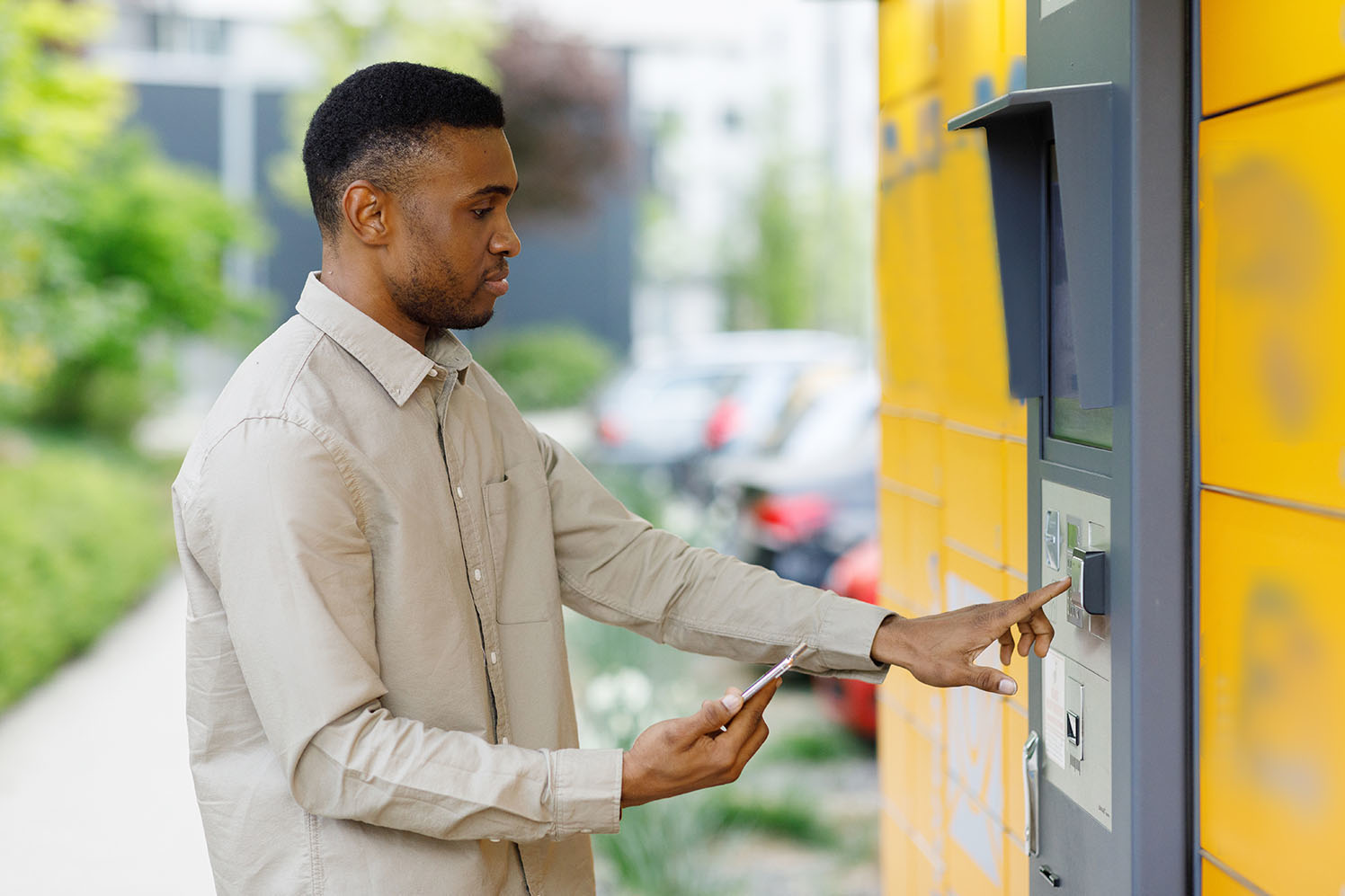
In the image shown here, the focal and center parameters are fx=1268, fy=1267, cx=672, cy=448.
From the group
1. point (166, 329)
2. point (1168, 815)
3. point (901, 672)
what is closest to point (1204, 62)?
point (1168, 815)

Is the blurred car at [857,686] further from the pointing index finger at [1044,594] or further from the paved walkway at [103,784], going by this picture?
the pointing index finger at [1044,594]

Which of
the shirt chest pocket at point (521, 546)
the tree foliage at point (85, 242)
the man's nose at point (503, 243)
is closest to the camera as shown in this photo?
the man's nose at point (503, 243)

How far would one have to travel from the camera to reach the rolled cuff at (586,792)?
1509 mm

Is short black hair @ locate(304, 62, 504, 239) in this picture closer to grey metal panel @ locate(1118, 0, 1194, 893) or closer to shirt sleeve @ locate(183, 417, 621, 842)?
shirt sleeve @ locate(183, 417, 621, 842)

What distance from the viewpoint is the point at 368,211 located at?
5.52 feet

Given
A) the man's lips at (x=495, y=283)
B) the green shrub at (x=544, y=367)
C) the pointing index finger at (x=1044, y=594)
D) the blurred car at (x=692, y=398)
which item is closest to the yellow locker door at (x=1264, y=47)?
the pointing index finger at (x=1044, y=594)

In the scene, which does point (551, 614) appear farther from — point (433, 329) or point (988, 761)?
point (988, 761)

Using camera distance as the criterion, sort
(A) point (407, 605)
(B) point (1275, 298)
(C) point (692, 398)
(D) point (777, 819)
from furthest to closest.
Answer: (C) point (692, 398) → (D) point (777, 819) → (A) point (407, 605) → (B) point (1275, 298)

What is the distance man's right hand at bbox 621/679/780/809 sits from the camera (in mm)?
1490

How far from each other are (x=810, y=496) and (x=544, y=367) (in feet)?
34.4

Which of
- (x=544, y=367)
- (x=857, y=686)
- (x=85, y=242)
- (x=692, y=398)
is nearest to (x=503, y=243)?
(x=857, y=686)

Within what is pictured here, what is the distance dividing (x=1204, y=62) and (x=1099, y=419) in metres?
0.42

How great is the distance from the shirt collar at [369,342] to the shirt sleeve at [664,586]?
0.39m

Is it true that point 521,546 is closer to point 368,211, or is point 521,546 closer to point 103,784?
point 368,211
